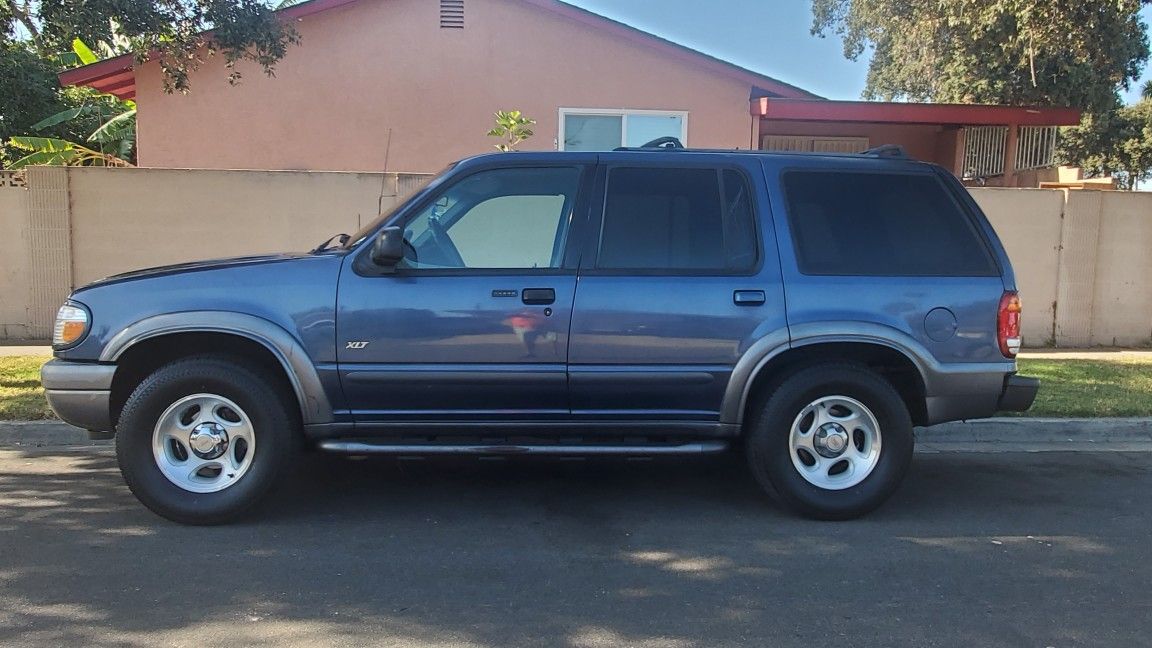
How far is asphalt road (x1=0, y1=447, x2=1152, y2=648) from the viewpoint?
3498 millimetres

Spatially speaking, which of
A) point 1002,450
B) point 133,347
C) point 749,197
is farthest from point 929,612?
point 133,347

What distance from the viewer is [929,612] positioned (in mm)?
3686

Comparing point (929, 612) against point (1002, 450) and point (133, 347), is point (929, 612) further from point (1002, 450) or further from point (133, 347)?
point (133, 347)

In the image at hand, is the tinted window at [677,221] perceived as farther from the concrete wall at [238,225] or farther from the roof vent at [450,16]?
the roof vent at [450,16]

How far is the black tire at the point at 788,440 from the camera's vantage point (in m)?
4.69

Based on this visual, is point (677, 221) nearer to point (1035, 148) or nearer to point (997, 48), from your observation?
point (1035, 148)

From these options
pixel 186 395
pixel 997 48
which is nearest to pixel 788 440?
pixel 186 395

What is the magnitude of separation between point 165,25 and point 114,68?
427cm

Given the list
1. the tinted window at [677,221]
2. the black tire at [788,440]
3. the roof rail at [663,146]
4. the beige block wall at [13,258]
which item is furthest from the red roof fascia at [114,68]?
the black tire at [788,440]

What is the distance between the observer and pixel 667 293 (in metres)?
4.63

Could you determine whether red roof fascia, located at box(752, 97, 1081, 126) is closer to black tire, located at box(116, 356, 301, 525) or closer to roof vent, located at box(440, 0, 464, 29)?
roof vent, located at box(440, 0, 464, 29)

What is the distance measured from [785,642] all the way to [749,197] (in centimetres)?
246

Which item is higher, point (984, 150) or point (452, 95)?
point (452, 95)

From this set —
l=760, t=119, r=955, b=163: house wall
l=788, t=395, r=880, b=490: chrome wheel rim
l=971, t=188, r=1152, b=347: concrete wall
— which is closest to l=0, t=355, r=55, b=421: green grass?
l=788, t=395, r=880, b=490: chrome wheel rim
